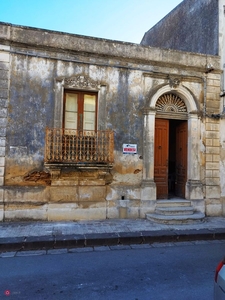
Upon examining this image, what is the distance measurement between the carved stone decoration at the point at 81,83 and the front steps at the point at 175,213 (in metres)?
4.05

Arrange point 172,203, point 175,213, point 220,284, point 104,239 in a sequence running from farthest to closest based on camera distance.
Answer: point 172,203, point 175,213, point 104,239, point 220,284

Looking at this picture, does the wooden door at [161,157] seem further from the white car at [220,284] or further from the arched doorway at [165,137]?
the white car at [220,284]

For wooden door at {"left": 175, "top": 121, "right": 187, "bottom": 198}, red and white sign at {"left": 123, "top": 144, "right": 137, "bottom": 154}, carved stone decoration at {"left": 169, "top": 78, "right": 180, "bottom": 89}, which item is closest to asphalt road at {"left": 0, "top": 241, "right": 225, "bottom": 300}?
red and white sign at {"left": 123, "top": 144, "right": 137, "bottom": 154}

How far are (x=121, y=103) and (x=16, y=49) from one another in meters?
3.31

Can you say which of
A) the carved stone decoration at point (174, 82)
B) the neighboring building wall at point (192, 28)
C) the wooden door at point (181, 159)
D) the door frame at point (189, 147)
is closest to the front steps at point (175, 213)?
the door frame at point (189, 147)

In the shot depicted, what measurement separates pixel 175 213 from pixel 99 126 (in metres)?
3.46

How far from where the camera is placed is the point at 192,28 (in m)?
10.2

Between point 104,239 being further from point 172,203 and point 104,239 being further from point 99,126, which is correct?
point 99,126

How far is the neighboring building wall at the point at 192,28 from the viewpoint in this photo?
8.88 m

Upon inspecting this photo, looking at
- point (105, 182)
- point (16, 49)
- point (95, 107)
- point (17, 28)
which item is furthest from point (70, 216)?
point (17, 28)

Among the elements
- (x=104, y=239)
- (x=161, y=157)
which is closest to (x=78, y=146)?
(x=104, y=239)

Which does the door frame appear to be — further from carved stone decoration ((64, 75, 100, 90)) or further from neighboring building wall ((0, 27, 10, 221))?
neighboring building wall ((0, 27, 10, 221))

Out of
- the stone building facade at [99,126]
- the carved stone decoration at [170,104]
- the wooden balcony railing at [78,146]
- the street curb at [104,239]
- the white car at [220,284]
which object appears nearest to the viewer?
the white car at [220,284]

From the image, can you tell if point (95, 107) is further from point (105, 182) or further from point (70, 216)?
point (70, 216)
